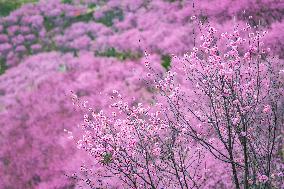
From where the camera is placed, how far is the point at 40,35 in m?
43.2

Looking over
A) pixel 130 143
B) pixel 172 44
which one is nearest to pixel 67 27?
pixel 172 44

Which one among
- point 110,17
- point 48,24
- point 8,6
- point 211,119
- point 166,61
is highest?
point 8,6

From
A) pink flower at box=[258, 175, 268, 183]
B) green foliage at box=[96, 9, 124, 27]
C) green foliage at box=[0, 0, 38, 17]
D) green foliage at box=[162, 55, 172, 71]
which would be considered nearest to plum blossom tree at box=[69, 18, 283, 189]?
pink flower at box=[258, 175, 268, 183]

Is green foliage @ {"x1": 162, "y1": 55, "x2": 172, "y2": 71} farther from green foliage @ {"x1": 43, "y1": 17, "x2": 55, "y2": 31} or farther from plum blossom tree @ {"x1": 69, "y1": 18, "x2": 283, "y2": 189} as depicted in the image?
plum blossom tree @ {"x1": 69, "y1": 18, "x2": 283, "y2": 189}

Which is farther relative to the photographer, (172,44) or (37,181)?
(172,44)

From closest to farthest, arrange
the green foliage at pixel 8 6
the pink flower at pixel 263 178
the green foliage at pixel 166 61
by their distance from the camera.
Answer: the pink flower at pixel 263 178
the green foliage at pixel 166 61
the green foliage at pixel 8 6

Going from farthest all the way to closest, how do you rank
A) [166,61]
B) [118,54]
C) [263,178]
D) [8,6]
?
1. [8,6]
2. [118,54]
3. [166,61]
4. [263,178]

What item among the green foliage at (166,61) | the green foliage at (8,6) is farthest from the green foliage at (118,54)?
the green foliage at (8,6)

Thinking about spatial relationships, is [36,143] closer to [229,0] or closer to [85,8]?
[229,0]

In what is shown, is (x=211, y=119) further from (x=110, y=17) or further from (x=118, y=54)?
(x=110, y=17)

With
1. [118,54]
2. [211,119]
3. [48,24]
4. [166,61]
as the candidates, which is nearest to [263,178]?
[211,119]

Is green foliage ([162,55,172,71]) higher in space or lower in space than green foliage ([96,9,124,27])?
lower

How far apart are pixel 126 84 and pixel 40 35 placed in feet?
56.0

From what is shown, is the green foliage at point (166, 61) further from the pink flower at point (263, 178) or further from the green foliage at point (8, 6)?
the green foliage at point (8, 6)
